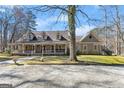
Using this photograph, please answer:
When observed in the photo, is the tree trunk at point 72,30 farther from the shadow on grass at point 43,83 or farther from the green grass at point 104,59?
the shadow on grass at point 43,83

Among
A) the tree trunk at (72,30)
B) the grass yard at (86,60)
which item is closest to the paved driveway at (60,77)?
the grass yard at (86,60)

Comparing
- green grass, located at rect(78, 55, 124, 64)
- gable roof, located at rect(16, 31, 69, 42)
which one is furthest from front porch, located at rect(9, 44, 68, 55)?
green grass, located at rect(78, 55, 124, 64)

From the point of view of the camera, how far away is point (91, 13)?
11188 millimetres

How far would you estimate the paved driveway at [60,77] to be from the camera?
7.64 m

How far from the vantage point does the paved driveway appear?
301 inches

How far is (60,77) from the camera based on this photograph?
27.8ft

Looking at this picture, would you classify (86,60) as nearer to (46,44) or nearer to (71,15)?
(71,15)

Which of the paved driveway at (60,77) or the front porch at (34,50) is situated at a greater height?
the front porch at (34,50)

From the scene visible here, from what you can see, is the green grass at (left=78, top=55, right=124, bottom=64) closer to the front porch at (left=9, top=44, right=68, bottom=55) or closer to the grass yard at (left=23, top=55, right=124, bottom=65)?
the grass yard at (left=23, top=55, right=124, bottom=65)

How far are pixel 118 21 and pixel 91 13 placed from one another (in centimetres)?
316

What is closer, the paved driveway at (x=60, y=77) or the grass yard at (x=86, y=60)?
the paved driveway at (x=60, y=77)

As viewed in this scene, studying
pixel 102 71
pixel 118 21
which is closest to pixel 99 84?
pixel 102 71
